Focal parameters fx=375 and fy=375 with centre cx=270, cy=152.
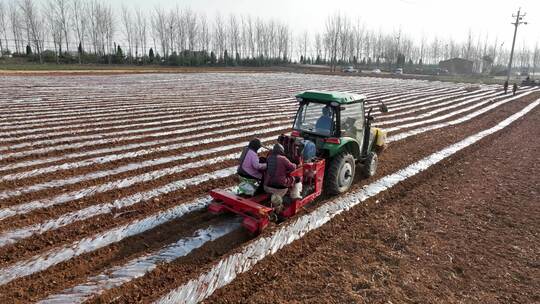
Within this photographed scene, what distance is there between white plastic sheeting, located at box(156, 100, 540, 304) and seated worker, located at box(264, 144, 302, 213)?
0.50 meters

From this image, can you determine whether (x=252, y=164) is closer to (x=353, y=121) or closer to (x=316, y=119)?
(x=316, y=119)

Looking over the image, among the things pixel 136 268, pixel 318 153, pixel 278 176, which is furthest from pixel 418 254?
pixel 136 268

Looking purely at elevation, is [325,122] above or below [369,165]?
above

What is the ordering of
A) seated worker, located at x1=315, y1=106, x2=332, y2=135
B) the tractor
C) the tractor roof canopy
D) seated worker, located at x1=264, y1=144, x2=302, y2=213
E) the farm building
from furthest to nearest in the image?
the farm building, seated worker, located at x1=315, y1=106, x2=332, y2=135, the tractor roof canopy, the tractor, seated worker, located at x1=264, y1=144, x2=302, y2=213

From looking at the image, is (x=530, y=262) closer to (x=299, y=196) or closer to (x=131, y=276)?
(x=299, y=196)

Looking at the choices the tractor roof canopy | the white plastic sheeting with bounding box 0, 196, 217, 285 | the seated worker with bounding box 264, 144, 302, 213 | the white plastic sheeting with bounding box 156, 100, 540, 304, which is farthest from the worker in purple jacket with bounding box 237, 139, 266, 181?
the tractor roof canopy

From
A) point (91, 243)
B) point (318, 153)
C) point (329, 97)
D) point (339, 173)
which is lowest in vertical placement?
point (91, 243)

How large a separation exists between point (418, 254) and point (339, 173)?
83.2 inches

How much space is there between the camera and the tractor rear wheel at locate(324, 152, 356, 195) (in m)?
6.82

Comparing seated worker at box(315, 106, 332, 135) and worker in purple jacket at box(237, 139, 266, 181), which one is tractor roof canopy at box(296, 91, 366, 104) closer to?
seated worker at box(315, 106, 332, 135)

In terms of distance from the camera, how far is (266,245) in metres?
5.31

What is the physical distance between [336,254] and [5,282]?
4052 mm

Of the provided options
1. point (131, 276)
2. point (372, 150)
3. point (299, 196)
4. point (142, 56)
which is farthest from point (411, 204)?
point (142, 56)

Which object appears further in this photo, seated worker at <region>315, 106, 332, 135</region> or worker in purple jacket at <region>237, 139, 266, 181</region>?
seated worker at <region>315, 106, 332, 135</region>
